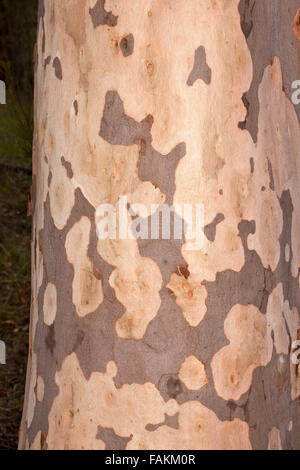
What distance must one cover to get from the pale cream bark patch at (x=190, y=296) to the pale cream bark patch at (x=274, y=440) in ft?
0.84

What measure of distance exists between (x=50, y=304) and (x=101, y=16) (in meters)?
0.50

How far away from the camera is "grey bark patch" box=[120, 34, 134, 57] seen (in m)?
1.01

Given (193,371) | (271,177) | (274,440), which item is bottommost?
(274,440)

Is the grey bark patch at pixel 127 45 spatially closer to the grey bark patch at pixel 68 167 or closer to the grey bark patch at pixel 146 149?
the grey bark patch at pixel 146 149

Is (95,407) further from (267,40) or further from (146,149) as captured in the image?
(267,40)

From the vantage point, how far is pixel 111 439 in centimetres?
104

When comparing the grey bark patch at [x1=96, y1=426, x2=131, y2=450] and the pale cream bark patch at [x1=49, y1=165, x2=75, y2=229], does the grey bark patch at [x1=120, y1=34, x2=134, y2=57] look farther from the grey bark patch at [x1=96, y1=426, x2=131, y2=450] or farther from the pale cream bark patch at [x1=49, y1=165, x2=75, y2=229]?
the grey bark patch at [x1=96, y1=426, x2=131, y2=450]

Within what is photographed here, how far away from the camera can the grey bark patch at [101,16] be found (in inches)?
40.2

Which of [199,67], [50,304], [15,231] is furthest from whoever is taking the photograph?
[15,231]

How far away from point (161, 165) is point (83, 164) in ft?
0.45

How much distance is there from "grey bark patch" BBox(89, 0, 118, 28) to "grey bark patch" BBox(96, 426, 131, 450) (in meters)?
0.66

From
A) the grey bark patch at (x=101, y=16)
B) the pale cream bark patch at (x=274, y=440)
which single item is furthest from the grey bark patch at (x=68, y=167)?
the pale cream bark patch at (x=274, y=440)

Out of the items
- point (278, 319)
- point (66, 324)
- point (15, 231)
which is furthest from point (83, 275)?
point (15, 231)

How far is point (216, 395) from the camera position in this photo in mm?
1026
